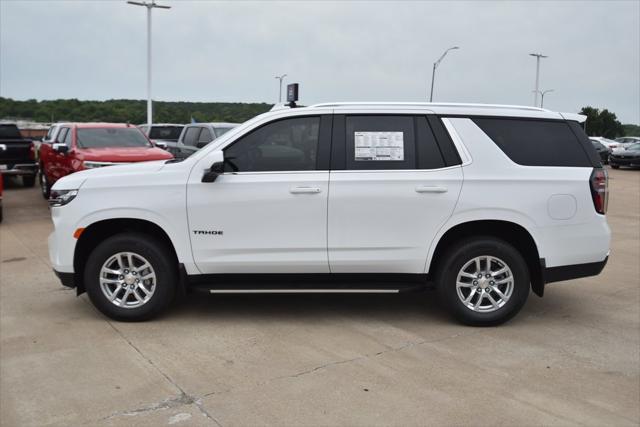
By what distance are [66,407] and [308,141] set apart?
9.19 feet

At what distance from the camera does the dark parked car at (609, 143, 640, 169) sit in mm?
29953

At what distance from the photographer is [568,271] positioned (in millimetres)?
5484

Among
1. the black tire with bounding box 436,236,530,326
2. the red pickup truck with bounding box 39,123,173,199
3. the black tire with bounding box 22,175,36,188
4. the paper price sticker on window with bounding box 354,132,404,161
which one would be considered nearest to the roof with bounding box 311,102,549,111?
the paper price sticker on window with bounding box 354,132,404,161

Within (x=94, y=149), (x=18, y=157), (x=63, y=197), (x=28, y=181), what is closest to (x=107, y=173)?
(x=63, y=197)

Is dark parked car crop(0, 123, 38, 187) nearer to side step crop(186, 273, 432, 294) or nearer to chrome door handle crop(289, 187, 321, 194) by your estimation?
side step crop(186, 273, 432, 294)

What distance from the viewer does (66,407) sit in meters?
3.90

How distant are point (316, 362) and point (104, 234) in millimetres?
2337

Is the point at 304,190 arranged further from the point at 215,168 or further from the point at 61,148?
the point at 61,148

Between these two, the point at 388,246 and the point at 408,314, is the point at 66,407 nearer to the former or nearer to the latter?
the point at 388,246

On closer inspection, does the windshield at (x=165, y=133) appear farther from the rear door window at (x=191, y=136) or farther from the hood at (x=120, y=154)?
the hood at (x=120, y=154)

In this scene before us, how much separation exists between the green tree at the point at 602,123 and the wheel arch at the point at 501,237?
8896 cm

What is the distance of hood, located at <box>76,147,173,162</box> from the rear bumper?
820 cm

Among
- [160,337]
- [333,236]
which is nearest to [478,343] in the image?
[333,236]

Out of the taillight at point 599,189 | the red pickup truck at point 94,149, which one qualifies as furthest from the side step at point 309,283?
the red pickup truck at point 94,149
